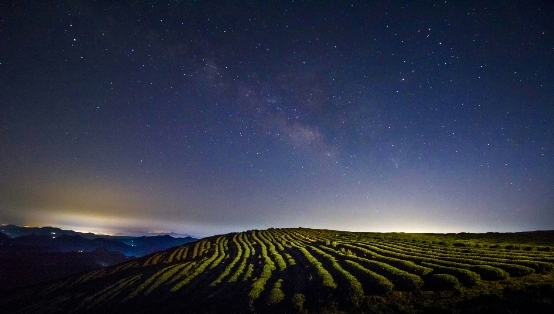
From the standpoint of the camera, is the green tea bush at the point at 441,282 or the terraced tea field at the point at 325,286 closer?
the terraced tea field at the point at 325,286

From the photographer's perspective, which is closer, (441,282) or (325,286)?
(441,282)

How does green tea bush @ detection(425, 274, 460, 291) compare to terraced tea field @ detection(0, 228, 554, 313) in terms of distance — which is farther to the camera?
green tea bush @ detection(425, 274, 460, 291)

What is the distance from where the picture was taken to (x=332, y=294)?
1928 cm

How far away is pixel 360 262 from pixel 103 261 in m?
142

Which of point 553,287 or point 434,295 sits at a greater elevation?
point 553,287

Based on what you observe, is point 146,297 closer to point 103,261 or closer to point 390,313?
point 390,313

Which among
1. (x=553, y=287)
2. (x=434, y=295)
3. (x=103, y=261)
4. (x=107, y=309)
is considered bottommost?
(x=103, y=261)

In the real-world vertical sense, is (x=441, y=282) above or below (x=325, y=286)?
above

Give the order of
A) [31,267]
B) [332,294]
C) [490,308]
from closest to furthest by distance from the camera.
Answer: [490,308] → [332,294] → [31,267]

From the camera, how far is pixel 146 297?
90.0ft

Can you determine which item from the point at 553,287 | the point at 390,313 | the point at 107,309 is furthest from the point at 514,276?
the point at 107,309

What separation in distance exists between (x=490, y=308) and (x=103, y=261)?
154539mm

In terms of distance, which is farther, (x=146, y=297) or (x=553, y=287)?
(x=146, y=297)

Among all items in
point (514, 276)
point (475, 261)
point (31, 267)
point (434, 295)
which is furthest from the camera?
point (31, 267)
